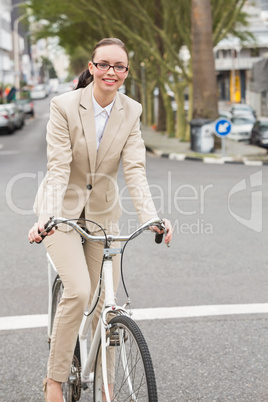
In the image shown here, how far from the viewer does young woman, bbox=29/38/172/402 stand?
136 inches

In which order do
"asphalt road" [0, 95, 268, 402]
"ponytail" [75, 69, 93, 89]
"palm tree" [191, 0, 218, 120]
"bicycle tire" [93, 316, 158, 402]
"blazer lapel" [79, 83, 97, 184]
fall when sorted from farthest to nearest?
"palm tree" [191, 0, 218, 120]
"asphalt road" [0, 95, 268, 402]
"ponytail" [75, 69, 93, 89]
"blazer lapel" [79, 83, 97, 184]
"bicycle tire" [93, 316, 158, 402]

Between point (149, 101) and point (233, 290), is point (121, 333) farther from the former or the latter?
point (149, 101)

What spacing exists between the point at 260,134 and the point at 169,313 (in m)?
21.0

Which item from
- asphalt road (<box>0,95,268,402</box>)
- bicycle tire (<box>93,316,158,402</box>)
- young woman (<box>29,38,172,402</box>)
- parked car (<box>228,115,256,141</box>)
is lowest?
parked car (<box>228,115,256,141</box>)

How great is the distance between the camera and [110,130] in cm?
361

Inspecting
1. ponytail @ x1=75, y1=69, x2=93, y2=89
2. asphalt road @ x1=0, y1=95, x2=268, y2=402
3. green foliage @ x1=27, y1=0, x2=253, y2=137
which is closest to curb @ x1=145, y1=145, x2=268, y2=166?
green foliage @ x1=27, y1=0, x2=253, y2=137

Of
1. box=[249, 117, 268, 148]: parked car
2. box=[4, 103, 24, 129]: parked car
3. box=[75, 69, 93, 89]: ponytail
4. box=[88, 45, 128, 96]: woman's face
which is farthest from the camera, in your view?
box=[4, 103, 24, 129]: parked car

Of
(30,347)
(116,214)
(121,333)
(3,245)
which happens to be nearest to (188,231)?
(3,245)

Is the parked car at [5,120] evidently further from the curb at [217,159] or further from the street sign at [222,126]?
the street sign at [222,126]

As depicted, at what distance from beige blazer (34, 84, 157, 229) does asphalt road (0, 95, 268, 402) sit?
4.03 feet

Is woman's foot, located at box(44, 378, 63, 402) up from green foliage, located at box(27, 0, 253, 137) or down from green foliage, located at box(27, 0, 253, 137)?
down

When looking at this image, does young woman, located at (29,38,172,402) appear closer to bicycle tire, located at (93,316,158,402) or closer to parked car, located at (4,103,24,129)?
bicycle tire, located at (93,316,158,402)

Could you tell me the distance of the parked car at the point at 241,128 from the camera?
31.5m

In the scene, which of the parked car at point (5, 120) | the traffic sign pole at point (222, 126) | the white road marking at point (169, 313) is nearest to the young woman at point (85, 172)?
the white road marking at point (169, 313)
